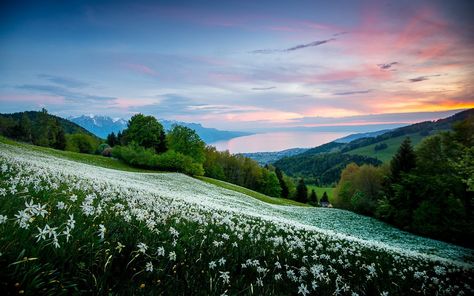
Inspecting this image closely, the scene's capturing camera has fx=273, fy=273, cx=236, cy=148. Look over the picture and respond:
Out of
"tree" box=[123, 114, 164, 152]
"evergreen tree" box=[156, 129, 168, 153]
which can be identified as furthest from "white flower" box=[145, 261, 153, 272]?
"evergreen tree" box=[156, 129, 168, 153]

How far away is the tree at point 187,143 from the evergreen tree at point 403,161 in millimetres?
56039

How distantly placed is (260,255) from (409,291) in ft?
15.7

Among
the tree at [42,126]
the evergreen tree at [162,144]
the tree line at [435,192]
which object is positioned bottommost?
the tree line at [435,192]

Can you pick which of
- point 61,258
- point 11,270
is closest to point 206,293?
point 61,258

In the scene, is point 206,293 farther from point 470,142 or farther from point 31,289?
point 470,142

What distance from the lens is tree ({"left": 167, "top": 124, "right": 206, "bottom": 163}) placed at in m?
89.9

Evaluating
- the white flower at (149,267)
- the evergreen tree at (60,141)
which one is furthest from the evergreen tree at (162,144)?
the white flower at (149,267)

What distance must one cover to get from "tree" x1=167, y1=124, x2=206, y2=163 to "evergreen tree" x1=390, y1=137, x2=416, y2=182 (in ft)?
184

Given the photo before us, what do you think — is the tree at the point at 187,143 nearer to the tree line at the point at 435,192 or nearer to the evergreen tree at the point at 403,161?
the tree line at the point at 435,192

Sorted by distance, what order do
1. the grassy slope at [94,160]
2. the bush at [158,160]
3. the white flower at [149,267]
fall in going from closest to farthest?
the white flower at [149,267]
the grassy slope at [94,160]
the bush at [158,160]

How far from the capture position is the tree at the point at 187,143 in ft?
295

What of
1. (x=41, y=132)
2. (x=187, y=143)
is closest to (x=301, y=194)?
(x=187, y=143)

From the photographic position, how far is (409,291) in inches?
330

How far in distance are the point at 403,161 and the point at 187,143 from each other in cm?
6107
